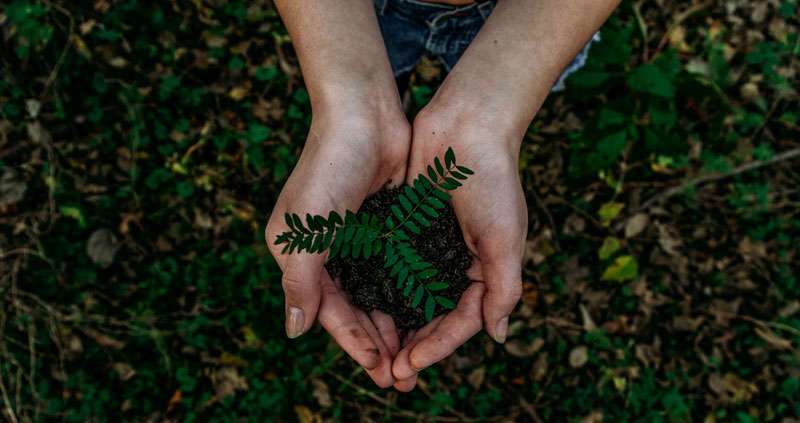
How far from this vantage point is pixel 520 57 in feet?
8.38

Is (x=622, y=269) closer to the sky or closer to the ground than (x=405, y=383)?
closer to the ground

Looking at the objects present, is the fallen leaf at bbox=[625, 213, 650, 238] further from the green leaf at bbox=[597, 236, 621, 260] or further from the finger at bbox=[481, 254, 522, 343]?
the finger at bbox=[481, 254, 522, 343]

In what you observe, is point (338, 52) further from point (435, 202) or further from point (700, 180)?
point (700, 180)

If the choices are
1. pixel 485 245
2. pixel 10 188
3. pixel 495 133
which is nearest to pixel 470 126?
pixel 495 133

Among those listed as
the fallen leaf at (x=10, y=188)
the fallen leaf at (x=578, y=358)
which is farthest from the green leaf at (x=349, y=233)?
the fallen leaf at (x=10, y=188)

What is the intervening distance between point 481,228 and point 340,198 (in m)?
0.61

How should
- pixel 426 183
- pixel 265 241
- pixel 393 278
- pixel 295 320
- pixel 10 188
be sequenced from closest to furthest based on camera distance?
pixel 426 183, pixel 295 320, pixel 393 278, pixel 265 241, pixel 10 188

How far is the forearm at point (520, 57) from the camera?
2.53 metres

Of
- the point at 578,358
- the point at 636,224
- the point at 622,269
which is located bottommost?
the point at 578,358

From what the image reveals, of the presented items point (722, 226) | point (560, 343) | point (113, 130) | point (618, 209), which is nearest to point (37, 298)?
point (113, 130)

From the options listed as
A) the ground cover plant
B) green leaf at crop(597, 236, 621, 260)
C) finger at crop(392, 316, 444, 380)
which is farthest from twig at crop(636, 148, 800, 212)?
finger at crop(392, 316, 444, 380)

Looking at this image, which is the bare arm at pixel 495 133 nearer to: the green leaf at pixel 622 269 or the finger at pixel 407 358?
the finger at pixel 407 358

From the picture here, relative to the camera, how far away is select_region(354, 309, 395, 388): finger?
8.36 ft

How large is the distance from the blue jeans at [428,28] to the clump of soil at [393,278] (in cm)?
96
